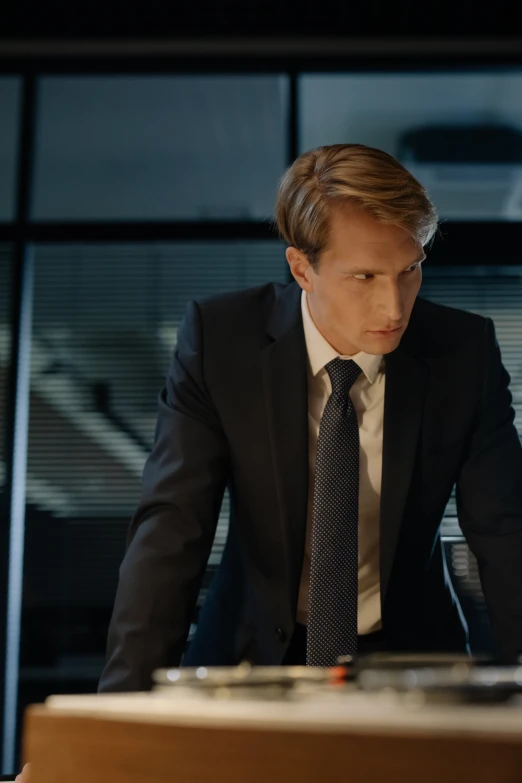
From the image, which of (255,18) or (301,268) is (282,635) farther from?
(255,18)

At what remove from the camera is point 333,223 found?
164 centimetres

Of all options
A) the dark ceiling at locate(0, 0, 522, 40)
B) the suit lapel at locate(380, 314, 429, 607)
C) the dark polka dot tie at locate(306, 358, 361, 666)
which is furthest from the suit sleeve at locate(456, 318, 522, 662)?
the dark ceiling at locate(0, 0, 522, 40)

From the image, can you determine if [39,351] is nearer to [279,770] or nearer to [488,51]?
[488,51]

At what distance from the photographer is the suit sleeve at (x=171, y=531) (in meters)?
1.41

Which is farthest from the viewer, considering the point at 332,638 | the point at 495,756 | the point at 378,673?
the point at 332,638

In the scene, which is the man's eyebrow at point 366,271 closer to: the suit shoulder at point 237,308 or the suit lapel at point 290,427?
the suit lapel at point 290,427

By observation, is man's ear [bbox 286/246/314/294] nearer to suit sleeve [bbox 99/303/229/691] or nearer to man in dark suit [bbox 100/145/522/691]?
man in dark suit [bbox 100/145/522/691]

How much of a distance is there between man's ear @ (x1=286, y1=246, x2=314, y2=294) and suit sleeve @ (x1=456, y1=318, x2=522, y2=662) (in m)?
0.37

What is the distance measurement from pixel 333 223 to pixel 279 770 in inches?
44.5

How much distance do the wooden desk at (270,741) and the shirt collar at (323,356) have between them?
105cm

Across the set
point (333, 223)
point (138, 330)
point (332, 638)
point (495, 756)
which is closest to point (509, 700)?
point (495, 756)

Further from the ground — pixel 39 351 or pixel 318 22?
pixel 318 22

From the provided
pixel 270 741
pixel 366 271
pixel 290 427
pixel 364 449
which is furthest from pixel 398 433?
pixel 270 741

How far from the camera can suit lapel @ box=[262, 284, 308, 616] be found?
1620 mm
